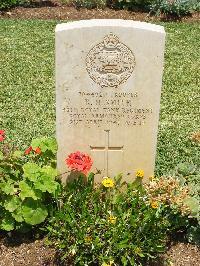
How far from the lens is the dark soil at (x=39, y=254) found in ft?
13.8

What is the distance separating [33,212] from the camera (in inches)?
163

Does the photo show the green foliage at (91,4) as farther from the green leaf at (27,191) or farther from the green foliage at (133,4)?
the green leaf at (27,191)

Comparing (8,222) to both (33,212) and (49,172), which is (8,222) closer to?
(33,212)

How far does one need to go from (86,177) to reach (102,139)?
0.37 m

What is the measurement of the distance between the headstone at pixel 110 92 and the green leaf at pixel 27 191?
567 millimetres

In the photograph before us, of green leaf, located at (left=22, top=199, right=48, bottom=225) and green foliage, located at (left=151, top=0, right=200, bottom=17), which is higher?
green foliage, located at (left=151, top=0, right=200, bottom=17)

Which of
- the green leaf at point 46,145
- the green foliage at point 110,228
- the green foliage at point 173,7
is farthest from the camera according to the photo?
the green foliage at point 173,7

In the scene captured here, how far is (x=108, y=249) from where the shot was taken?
3.91m

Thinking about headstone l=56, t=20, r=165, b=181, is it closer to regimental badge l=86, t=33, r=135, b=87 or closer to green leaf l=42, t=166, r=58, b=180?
regimental badge l=86, t=33, r=135, b=87

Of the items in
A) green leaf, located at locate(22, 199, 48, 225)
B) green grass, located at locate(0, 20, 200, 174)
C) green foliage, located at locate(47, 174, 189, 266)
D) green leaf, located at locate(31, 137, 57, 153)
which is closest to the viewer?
green foliage, located at locate(47, 174, 189, 266)

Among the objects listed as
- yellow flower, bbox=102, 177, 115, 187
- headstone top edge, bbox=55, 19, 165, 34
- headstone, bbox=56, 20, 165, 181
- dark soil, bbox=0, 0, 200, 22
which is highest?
dark soil, bbox=0, 0, 200, 22

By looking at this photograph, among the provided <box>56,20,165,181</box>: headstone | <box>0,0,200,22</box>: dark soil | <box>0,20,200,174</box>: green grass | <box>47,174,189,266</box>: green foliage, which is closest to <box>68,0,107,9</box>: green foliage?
<box>0,0,200,22</box>: dark soil

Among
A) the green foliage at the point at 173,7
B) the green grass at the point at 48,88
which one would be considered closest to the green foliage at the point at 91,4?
the green foliage at the point at 173,7

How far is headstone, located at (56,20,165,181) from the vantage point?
4023 mm
